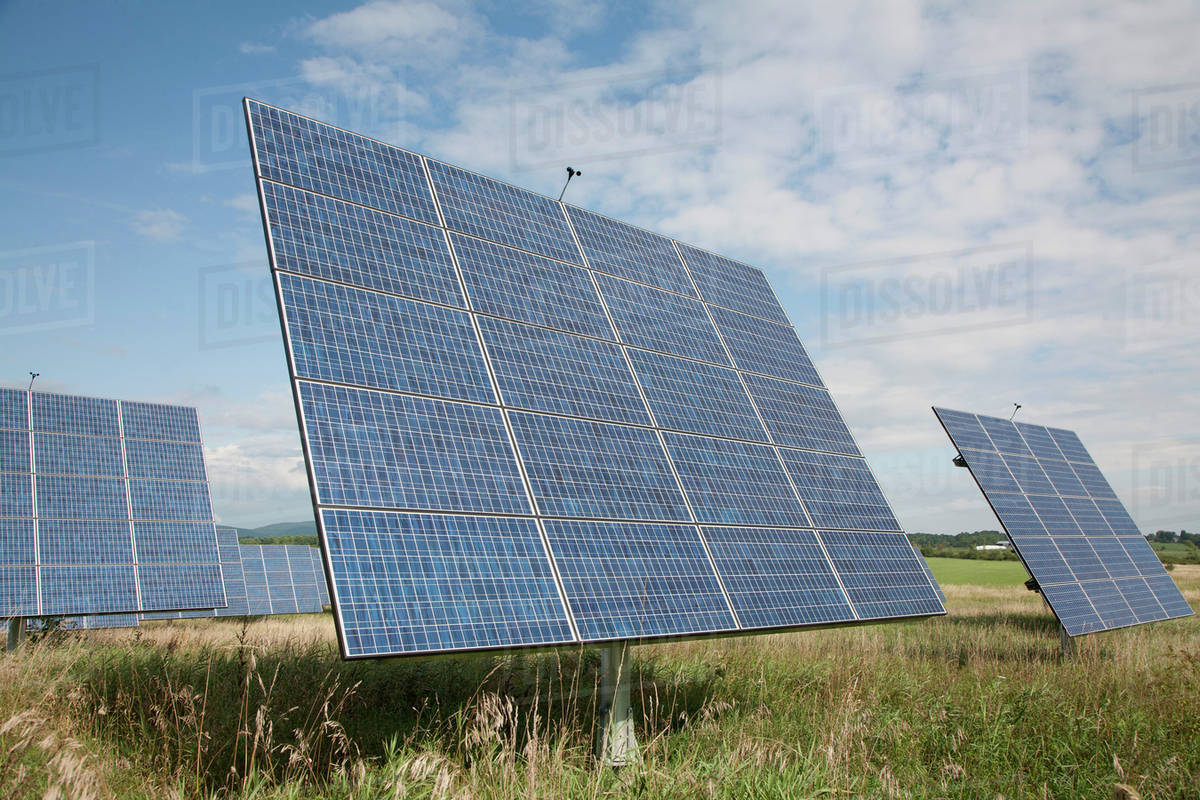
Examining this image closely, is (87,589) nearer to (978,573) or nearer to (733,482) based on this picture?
(733,482)

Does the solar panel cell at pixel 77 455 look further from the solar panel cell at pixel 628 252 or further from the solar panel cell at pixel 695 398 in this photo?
the solar panel cell at pixel 695 398

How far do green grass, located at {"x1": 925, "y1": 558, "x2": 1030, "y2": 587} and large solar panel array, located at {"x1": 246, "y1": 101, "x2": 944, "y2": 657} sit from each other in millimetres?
43973

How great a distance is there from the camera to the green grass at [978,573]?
171 feet

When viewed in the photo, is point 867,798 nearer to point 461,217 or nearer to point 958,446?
point 461,217

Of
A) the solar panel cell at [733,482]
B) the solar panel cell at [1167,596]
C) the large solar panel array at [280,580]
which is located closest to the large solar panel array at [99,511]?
the large solar panel array at [280,580]

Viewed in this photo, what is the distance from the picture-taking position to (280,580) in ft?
109

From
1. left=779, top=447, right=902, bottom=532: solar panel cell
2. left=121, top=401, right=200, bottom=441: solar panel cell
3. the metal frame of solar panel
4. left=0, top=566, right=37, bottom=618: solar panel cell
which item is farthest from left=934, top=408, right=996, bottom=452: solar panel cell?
the metal frame of solar panel

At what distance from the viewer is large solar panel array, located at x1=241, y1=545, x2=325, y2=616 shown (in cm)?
3161

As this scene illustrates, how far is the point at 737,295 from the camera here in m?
14.9

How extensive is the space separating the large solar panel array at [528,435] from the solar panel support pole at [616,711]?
4.11 ft

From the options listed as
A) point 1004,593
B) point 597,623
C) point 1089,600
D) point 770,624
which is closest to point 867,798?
point 770,624

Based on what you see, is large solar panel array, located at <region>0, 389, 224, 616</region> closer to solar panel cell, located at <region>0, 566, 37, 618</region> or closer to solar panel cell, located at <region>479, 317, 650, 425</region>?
solar panel cell, located at <region>0, 566, 37, 618</region>

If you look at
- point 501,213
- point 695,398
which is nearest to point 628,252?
point 501,213

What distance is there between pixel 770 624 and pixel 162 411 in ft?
62.6
